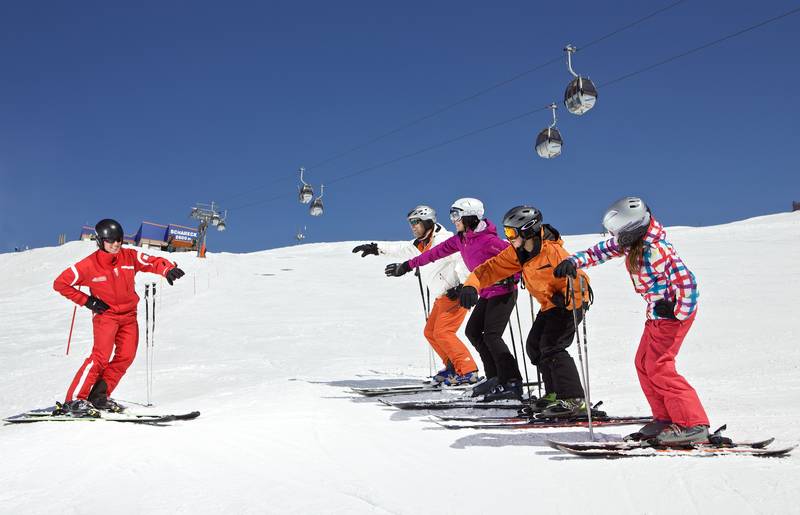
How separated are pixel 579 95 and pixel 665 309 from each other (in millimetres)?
7434

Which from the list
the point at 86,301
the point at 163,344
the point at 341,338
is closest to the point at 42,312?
the point at 163,344

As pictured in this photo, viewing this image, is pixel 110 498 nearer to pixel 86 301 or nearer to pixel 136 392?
pixel 86 301

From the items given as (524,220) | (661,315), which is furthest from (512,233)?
(661,315)

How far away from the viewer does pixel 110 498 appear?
113 inches

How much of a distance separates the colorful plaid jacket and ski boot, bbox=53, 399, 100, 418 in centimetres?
463

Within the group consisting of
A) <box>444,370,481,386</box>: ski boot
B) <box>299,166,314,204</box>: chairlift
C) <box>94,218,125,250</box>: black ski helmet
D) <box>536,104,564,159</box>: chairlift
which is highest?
<box>299,166,314,204</box>: chairlift

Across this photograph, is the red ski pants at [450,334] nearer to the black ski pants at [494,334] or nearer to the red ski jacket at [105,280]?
the black ski pants at [494,334]

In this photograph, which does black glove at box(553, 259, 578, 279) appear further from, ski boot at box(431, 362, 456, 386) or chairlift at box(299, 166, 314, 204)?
chairlift at box(299, 166, 314, 204)


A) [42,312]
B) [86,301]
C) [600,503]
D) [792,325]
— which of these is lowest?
[600,503]

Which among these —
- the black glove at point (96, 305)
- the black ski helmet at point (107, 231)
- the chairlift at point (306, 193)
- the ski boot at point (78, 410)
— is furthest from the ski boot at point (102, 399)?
the chairlift at point (306, 193)

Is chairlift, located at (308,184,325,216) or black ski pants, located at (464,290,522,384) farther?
chairlift, located at (308,184,325,216)

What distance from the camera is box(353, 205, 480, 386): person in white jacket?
6723mm

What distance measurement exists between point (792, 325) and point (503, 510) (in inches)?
362

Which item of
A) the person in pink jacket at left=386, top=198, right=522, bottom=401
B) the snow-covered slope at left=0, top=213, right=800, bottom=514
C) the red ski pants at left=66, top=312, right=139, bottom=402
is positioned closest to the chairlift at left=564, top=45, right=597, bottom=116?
the snow-covered slope at left=0, top=213, right=800, bottom=514
